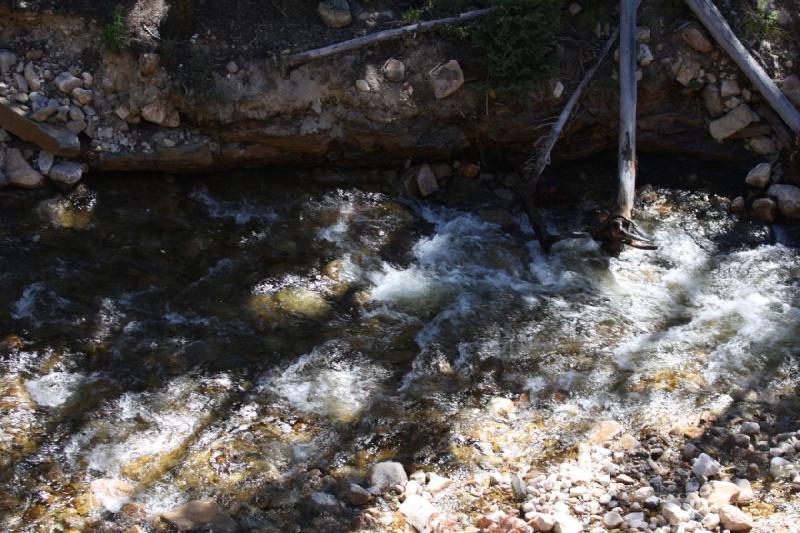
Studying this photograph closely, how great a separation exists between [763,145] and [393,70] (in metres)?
3.86

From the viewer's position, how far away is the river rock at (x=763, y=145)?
25.7 feet

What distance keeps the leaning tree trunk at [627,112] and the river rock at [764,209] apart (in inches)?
48.3

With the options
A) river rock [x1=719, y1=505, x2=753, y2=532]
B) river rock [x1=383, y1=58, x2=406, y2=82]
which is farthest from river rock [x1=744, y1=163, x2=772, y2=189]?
river rock [x1=719, y1=505, x2=753, y2=532]

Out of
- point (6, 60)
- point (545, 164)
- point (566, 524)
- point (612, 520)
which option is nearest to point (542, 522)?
point (566, 524)

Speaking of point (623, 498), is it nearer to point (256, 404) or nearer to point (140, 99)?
point (256, 404)

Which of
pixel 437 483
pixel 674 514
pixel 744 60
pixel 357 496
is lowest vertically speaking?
pixel 357 496

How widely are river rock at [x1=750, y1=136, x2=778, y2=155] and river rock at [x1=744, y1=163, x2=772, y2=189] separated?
0.23m

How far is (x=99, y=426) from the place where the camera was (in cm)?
505

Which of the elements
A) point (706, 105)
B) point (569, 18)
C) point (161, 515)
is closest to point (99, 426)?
point (161, 515)

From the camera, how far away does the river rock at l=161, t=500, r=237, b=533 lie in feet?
14.3

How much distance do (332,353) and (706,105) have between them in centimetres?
486

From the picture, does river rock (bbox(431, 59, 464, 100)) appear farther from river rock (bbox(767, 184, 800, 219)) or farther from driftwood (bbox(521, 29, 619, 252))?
river rock (bbox(767, 184, 800, 219))

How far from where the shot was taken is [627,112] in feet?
24.5

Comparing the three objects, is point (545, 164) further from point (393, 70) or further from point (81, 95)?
point (81, 95)
